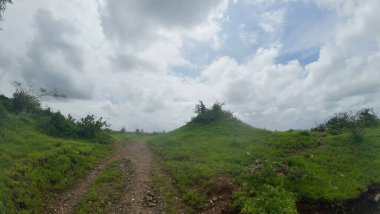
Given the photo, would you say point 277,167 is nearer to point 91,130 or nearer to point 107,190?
point 107,190

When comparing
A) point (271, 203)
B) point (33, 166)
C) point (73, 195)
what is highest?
point (33, 166)

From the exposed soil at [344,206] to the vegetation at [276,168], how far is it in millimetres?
312

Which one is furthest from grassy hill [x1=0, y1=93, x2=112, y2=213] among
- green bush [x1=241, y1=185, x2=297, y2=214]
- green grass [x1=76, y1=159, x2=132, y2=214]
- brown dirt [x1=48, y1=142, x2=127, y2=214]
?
green bush [x1=241, y1=185, x2=297, y2=214]

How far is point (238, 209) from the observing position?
15.4m

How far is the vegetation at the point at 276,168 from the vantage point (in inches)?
647

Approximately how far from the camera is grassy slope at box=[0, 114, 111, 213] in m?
15.1

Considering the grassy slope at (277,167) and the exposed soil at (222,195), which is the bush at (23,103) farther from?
the exposed soil at (222,195)

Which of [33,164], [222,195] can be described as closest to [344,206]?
[222,195]

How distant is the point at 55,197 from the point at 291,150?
18.4m

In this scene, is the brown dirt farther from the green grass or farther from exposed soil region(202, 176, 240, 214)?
exposed soil region(202, 176, 240, 214)

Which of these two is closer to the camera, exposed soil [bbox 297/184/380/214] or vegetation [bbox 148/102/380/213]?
exposed soil [bbox 297/184/380/214]

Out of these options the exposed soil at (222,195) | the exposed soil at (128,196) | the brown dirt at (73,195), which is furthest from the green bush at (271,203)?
the brown dirt at (73,195)

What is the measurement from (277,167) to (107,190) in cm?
1097

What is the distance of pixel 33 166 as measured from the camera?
1888cm
